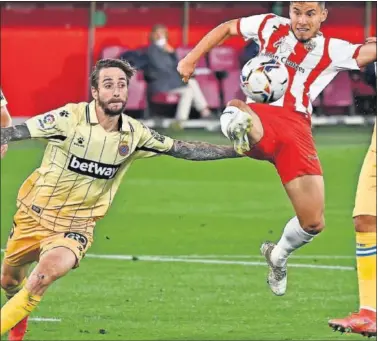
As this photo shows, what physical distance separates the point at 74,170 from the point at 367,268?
2.71m

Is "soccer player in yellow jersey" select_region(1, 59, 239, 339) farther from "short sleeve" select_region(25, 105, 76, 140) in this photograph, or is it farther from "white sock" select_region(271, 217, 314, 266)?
"white sock" select_region(271, 217, 314, 266)

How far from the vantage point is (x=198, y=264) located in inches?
696

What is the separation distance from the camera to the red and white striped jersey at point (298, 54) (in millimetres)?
12805

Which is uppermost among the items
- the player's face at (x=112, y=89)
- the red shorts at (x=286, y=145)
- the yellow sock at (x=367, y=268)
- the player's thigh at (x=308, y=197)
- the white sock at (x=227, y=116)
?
the player's face at (x=112, y=89)

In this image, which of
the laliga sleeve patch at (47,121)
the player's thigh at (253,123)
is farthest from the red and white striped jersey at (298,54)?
the laliga sleeve patch at (47,121)

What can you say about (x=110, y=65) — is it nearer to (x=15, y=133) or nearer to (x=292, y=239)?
(x=15, y=133)

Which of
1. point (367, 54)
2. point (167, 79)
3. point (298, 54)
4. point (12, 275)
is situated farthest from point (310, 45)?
point (167, 79)

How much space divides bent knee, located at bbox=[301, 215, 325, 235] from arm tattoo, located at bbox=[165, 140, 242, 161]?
104cm

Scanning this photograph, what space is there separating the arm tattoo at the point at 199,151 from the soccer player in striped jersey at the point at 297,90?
0.32m

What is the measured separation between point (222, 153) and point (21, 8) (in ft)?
64.2

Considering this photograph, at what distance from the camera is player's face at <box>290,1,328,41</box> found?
12.6m

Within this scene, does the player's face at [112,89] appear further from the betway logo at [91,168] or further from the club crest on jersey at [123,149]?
the betway logo at [91,168]

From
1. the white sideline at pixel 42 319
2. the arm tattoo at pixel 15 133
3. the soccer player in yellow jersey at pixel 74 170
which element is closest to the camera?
the arm tattoo at pixel 15 133

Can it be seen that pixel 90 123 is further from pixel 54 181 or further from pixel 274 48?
pixel 274 48
